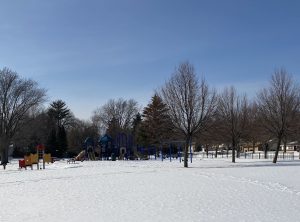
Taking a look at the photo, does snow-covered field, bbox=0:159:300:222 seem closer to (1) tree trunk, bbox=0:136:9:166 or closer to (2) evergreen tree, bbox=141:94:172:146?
(1) tree trunk, bbox=0:136:9:166

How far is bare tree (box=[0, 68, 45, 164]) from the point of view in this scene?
64188 millimetres

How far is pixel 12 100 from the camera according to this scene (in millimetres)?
65000

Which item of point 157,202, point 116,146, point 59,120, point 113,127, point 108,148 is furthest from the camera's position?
point 59,120

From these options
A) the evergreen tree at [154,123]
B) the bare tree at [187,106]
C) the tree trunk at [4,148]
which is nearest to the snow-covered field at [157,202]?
the bare tree at [187,106]

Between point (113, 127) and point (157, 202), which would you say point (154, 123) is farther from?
point (157, 202)

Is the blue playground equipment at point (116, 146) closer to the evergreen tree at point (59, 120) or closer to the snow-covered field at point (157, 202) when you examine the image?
the evergreen tree at point (59, 120)

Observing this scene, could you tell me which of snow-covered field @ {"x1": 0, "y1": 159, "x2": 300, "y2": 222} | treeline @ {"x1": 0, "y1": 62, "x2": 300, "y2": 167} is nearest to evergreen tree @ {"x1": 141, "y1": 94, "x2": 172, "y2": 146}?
treeline @ {"x1": 0, "y1": 62, "x2": 300, "y2": 167}

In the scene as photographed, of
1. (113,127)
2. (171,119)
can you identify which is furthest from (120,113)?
(171,119)

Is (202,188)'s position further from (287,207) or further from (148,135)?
(148,135)

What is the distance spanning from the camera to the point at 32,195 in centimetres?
1702

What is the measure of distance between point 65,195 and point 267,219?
8.34 meters

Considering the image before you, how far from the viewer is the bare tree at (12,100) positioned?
211ft

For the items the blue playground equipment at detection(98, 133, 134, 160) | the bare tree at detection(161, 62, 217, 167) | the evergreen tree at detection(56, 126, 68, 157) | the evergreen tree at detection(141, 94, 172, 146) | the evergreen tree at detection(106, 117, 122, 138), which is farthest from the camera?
the evergreen tree at detection(106, 117, 122, 138)

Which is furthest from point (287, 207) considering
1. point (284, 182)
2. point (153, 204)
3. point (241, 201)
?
point (284, 182)
